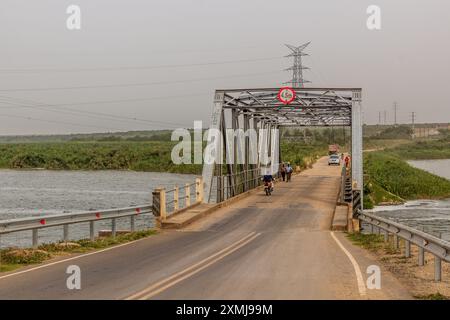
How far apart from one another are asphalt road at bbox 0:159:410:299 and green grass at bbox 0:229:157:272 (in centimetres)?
56

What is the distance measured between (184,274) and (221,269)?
977mm

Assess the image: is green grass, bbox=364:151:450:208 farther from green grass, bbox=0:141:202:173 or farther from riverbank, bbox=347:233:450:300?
green grass, bbox=0:141:202:173

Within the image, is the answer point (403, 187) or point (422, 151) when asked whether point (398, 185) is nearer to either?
point (403, 187)

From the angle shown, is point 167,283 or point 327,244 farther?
point 327,244

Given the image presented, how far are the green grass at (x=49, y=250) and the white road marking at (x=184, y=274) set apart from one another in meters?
3.35

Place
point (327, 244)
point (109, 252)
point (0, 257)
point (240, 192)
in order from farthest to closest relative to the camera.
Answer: point (240, 192), point (327, 244), point (109, 252), point (0, 257)

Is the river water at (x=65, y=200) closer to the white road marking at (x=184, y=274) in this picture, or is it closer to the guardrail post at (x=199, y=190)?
the guardrail post at (x=199, y=190)

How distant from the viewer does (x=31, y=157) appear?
97.8m

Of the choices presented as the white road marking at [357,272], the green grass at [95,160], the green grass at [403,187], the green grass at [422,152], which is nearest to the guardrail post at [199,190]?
the white road marking at [357,272]

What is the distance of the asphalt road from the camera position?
10211 mm
